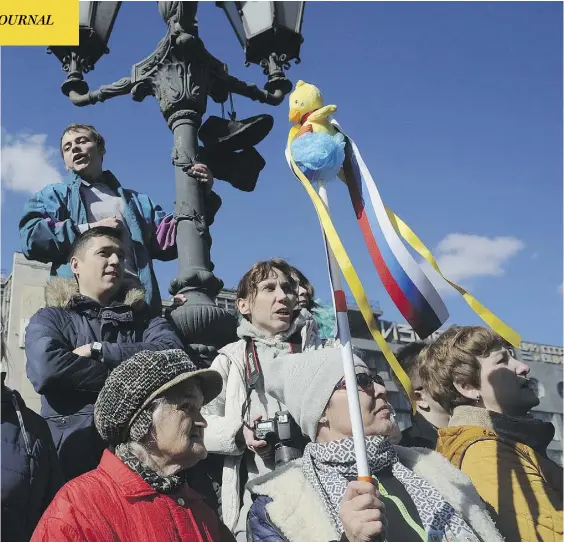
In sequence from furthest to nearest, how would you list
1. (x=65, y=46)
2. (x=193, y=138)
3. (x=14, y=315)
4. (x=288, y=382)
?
1. (x=14, y=315)
2. (x=65, y=46)
3. (x=193, y=138)
4. (x=288, y=382)

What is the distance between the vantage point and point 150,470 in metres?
2.52

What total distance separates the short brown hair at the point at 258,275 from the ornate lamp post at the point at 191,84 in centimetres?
69

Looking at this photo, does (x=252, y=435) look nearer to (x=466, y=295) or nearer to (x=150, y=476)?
(x=150, y=476)

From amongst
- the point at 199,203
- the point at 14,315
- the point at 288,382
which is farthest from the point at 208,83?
the point at 14,315

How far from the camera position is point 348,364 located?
260 cm

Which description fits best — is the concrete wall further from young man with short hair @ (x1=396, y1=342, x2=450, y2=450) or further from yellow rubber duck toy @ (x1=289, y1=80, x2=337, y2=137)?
yellow rubber duck toy @ (x1=289, y1=80, x2=337, y2=137)

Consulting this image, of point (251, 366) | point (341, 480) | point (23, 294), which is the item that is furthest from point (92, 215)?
point (23, 294)

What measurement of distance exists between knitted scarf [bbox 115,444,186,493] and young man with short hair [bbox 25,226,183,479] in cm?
87

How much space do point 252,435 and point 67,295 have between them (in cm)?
128

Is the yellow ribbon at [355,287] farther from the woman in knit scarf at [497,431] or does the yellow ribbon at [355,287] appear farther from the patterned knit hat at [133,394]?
the patterned knit hat at [133,394]

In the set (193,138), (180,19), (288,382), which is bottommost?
(288,382)

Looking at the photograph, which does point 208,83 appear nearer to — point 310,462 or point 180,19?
point 180,19

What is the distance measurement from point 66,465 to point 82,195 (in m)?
2.25

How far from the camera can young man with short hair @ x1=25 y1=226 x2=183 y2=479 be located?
11.0 ft
